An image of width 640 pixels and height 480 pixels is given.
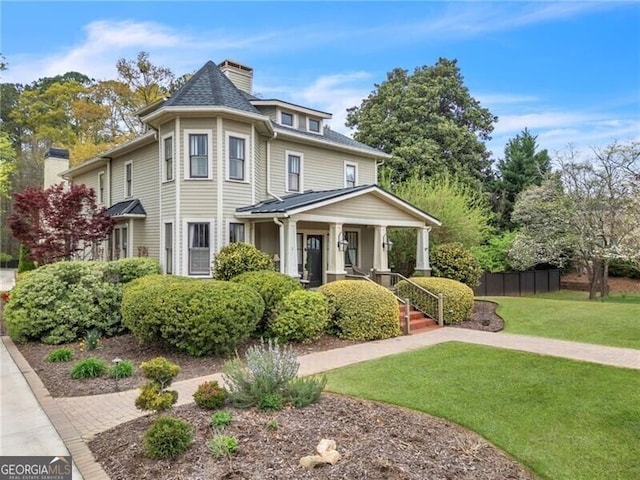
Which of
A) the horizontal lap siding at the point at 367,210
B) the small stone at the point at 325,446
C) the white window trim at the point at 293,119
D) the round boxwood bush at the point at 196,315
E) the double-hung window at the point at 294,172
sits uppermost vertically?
the white window trim at the point at 293,119

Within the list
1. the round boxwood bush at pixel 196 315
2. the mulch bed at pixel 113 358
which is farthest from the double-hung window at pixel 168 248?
the round boxwood bush at pixel 196 315

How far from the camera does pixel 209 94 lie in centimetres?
1434

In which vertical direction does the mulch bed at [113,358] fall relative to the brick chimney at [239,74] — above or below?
below

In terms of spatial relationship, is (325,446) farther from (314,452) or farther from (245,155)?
(245,155)

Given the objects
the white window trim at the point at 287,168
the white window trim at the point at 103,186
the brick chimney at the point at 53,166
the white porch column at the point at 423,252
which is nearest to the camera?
the white window trim at the point at 287,168

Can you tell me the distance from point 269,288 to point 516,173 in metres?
27.8

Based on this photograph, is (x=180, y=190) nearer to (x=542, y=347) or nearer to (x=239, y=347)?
(x=239, y=347)

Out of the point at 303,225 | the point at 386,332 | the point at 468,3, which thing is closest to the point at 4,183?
the point at 303,225

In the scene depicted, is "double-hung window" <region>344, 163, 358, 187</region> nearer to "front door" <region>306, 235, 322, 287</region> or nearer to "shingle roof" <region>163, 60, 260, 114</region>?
"front door" <region>306, 235, 322, 287</region>

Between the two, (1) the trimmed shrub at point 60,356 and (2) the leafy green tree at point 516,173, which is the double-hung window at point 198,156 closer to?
(1) the trimmed shrub at point 60,356

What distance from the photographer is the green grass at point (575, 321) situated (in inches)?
427

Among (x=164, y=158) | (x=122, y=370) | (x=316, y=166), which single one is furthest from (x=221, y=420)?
(x=316, y=166)

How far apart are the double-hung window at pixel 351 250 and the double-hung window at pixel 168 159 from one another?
25.0ft

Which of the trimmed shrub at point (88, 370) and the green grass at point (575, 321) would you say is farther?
the green grass at point (575, 321)
